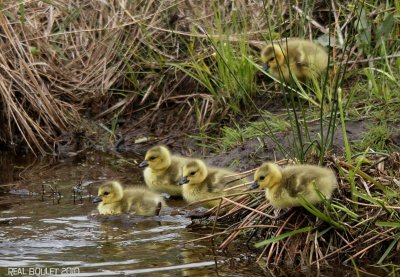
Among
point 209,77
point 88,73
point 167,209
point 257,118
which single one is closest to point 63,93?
point 88,73

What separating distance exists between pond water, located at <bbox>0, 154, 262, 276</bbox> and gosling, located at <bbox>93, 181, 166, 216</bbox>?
0.08 metres

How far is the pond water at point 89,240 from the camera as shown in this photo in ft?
17.2

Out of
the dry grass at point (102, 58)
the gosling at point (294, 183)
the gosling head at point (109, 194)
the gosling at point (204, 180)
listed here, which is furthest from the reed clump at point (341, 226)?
the dry grass at point (102, 58)

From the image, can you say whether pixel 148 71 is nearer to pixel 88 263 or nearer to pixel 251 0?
pixel 251 0

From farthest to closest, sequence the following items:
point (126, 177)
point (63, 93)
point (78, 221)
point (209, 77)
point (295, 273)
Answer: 1. point (63, 93)
2. point (209, 77)
3. point (126, 177)
4. point (78, 221)
5. point (295, 273)

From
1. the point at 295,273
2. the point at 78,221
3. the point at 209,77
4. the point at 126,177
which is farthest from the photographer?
the point at 209,77

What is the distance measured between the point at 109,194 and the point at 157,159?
2.19ft

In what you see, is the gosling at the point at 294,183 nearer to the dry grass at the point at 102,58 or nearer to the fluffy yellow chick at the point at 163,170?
the fluffy yellow chick at the point at 163,170

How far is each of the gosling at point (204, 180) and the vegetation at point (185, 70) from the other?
579 mm

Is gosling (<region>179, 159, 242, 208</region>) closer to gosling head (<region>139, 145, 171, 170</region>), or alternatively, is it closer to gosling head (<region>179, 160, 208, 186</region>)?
gosling head (<region>179, 160, 208, 186</region>)

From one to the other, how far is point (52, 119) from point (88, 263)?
3.41 m

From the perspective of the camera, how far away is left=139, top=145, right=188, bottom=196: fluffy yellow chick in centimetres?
718

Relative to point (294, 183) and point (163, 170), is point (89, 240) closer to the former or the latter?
point (294, 183)

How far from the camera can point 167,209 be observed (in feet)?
22.0
